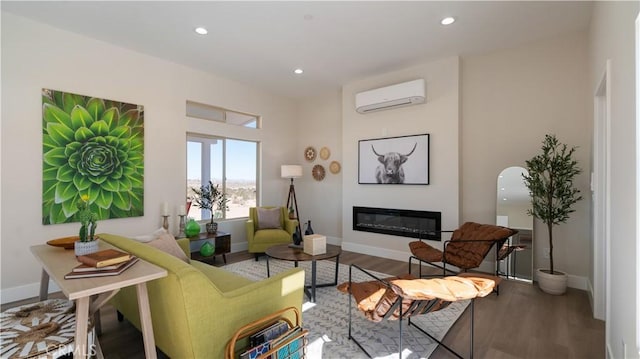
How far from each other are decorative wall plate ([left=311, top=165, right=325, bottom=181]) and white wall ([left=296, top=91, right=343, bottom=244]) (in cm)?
7

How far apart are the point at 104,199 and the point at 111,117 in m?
1.06

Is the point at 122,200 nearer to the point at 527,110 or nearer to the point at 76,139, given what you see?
the point at 76,139

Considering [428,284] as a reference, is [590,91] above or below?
above

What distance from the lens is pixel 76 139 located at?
3592mm

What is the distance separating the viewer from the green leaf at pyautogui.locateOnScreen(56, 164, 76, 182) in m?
3.48

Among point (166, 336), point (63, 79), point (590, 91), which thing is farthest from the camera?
point (63, 79)

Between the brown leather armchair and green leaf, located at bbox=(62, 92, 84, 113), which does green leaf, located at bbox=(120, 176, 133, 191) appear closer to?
green leaf, located at bbox=(62, 92, 84, 113)

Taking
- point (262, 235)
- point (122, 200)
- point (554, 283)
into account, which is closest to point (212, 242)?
point (262, 235)

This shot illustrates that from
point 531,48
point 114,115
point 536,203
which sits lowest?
point 536,203

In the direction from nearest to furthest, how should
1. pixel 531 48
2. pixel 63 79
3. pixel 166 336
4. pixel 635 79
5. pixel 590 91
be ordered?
1. pixel 635 79
2. pixel 166 336
3. pixel 590 91
4. pixel 63 79
5. pixel 531 48

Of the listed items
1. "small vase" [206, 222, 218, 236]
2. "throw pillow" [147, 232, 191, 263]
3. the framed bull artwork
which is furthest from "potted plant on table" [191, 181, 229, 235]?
the framed bull artwork

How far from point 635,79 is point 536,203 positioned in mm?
2386

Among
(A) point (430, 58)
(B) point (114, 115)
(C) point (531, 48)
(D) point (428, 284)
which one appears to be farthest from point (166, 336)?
(C) point (531, 48)

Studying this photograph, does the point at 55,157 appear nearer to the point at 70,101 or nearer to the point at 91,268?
the point at 70,101
